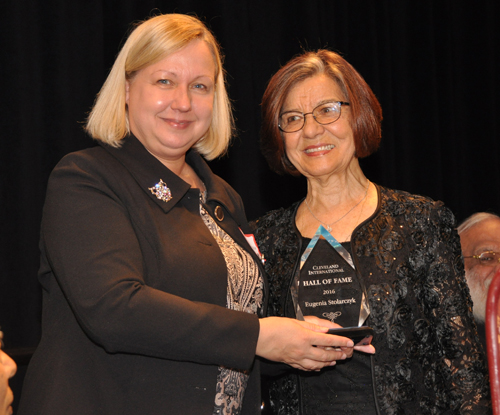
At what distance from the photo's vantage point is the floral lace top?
74.0 inches

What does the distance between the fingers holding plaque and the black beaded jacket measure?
0.04 metres

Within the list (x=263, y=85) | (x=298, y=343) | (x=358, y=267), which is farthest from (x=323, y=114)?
(x=263, y=85)

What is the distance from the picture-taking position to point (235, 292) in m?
1.98

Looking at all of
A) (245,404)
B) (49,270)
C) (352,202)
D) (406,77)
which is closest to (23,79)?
(49,270)

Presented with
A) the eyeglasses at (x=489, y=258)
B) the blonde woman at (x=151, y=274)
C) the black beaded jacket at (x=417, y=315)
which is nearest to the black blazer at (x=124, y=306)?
the blonde woman at (x=151, y=274)

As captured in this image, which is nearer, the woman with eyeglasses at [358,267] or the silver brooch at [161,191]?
the silver brooch at [161,191]

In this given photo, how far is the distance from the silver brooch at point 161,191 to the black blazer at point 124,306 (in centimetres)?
2

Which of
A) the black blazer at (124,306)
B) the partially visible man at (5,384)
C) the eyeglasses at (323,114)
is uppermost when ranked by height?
the eyeglasses at (323,114)

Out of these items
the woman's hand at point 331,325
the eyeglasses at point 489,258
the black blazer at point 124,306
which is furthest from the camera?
the eyeglasses at point 489,258

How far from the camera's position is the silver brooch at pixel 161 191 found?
1901mm

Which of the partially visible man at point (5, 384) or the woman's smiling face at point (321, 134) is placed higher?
the woman's smiling face at point (321, 134)

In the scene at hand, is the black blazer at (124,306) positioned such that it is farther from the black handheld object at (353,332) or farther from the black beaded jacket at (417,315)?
the black beaded jacket at (417,315)

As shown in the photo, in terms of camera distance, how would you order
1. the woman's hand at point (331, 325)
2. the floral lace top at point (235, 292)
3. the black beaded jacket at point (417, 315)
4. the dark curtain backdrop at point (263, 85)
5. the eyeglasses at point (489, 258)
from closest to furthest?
1. the floral lace top at point (235, 292)
2. the woman's hand at point (331, 325)
3. the black beaded jacket at point (417, 315)
4. the dark curtain backdrop at point (263, 85)
5. the eyeglasses at point (489, 258)

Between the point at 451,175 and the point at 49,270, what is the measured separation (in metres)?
4.34
